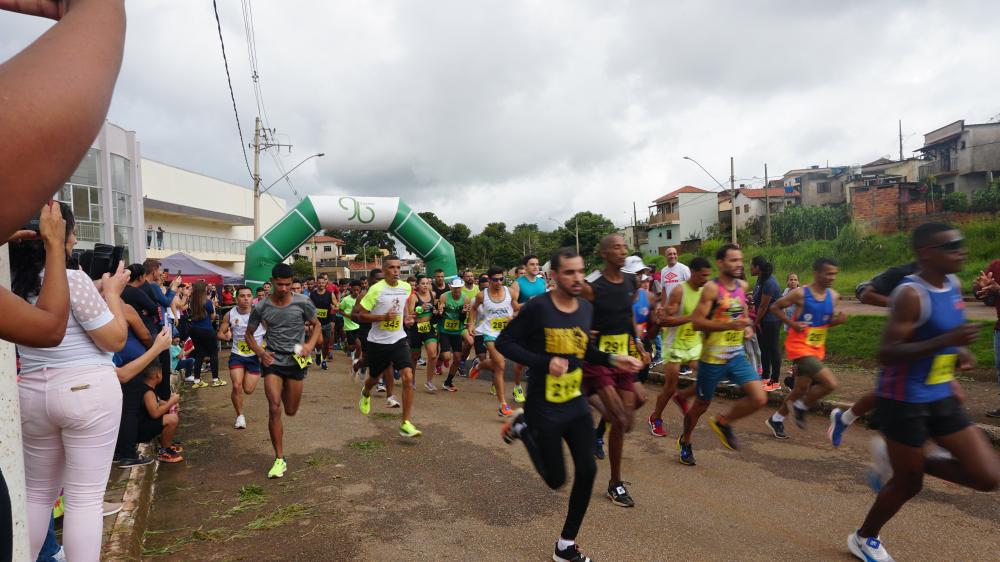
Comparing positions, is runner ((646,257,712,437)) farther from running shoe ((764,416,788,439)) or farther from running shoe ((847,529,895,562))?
running shoe ((847,529,895,562))

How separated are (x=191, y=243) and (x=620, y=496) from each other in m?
50.0

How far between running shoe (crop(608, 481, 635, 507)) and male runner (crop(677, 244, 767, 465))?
1.24 m

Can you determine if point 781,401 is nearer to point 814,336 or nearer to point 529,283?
point 814,336

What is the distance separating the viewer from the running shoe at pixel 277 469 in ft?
19.1

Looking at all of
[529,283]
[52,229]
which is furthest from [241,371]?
[52,229]

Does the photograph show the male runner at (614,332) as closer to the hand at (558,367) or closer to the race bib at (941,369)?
the hand at (558,367)

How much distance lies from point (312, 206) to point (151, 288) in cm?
1153

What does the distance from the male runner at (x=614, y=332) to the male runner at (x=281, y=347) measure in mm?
2952

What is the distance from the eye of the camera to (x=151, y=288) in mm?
6871

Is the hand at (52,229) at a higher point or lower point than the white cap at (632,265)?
higher

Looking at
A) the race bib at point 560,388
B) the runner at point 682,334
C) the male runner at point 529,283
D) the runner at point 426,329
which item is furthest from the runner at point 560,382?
the runner at point 426,329

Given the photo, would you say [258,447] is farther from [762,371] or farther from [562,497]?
[762,371]

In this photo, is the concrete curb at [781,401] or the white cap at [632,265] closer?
the concrete curb at [781,401]

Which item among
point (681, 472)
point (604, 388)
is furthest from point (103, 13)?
point (681, 472)
